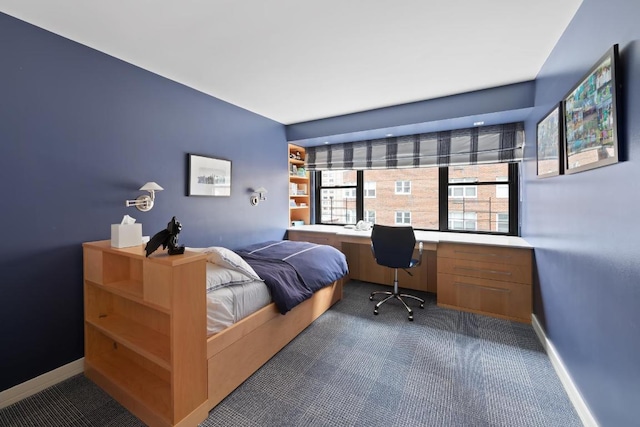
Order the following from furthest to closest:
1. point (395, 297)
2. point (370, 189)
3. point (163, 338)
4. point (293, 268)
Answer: point (370, 189)
point (395, 297)
point (293, 268)
point (163, 338)

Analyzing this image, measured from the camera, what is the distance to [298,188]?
5016mm

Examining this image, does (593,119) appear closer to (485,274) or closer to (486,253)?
(486,253)

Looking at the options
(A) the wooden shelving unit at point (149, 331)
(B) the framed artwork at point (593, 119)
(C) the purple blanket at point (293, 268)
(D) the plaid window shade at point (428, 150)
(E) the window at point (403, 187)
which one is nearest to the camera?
(B) the framed artwork at point (593, 119)

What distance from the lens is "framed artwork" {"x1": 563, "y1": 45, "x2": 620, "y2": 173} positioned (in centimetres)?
125

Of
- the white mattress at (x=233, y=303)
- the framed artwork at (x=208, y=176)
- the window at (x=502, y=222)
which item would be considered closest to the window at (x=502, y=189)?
the window at (x=502, y=222)

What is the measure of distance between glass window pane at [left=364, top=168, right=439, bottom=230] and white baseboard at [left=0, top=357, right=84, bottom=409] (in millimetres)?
3980

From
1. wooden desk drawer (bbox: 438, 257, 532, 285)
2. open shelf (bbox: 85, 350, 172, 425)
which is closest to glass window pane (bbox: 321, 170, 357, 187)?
wooden desk drawer (bbox: 438, 257, 532, 285)

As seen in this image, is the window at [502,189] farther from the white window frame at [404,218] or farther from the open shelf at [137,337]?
the open shelf at [137,337]

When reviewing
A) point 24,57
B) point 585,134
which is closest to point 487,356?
point 585,134

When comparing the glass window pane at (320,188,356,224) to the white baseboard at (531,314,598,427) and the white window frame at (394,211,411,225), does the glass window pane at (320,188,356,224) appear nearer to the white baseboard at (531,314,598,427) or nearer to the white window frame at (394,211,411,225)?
the white window frame at (394,211,411,225)

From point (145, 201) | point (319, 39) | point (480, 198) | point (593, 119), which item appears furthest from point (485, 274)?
point (145, 201)

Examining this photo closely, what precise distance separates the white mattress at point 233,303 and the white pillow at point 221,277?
1.2 inches

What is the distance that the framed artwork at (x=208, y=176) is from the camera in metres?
2.94

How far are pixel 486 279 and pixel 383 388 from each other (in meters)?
1.89
